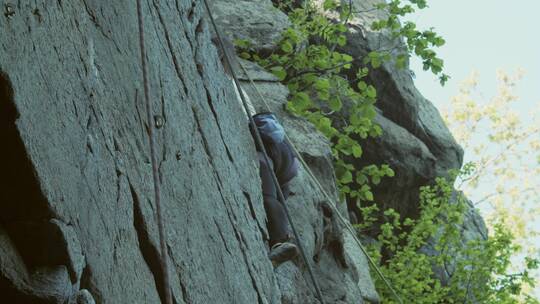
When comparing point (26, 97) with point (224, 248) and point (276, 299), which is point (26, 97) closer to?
point (224, 248)

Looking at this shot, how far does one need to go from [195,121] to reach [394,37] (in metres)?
8.21

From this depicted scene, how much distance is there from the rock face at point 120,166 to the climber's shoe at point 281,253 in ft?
0.60

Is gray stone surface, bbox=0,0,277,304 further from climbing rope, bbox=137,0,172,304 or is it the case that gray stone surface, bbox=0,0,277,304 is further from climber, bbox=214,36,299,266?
climber, bbox=214,36,299,266

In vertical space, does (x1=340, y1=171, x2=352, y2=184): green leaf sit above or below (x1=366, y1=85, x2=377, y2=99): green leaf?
below

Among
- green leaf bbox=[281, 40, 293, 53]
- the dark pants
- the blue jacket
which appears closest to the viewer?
the dark pants

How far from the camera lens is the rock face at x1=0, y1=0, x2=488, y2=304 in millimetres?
3689

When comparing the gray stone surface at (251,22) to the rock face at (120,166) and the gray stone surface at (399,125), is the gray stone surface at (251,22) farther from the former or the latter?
the rock face at (120,166)

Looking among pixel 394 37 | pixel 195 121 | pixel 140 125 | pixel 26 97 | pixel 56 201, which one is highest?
pixel 26 97

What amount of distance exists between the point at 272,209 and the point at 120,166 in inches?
128

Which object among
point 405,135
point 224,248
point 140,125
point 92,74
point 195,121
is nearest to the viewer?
point 92,74

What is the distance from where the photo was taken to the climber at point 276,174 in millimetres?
7398

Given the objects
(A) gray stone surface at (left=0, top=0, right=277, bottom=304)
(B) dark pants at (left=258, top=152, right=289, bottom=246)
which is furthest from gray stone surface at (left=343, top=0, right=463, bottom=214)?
(A) gray stone surface at (left=0, top=0, right=277, bottom=304)

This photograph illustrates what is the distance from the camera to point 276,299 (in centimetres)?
674

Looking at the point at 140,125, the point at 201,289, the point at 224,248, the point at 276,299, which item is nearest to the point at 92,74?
the point at 140,125
